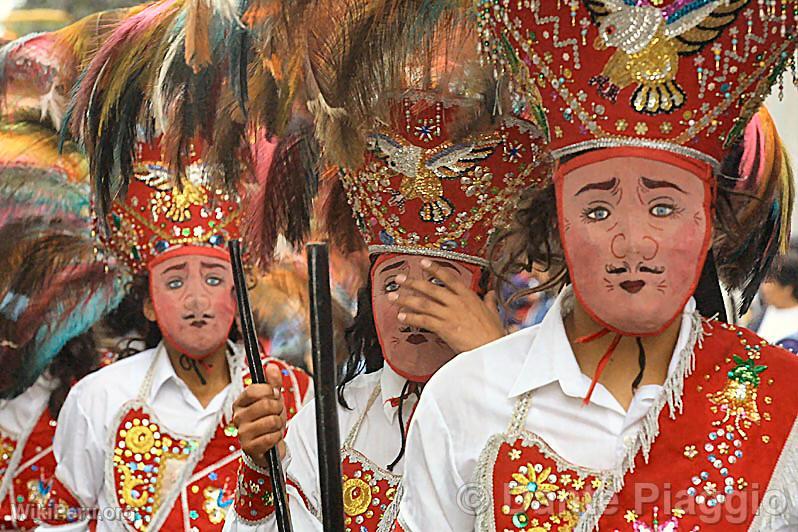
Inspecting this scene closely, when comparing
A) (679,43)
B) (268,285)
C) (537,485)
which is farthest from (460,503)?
(268,285)

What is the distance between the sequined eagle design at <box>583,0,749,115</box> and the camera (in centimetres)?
253

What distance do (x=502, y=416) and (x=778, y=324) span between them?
1.20m

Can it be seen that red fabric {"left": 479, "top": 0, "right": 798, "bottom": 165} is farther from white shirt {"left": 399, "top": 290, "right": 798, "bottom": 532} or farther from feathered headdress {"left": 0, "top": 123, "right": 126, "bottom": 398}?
feathered headdress {"left": 0, "top": 123, "right": 126, "bottom": 398}

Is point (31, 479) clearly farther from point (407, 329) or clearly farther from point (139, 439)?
point (407, 329)

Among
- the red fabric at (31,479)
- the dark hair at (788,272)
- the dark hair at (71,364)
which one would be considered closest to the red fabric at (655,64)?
the dark hair at (788,272)

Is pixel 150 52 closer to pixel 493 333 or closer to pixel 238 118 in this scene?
pixel 238 118

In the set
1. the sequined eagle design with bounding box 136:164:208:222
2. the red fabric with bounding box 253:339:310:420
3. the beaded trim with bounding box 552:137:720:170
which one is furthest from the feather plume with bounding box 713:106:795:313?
the sequined eagle design with bounding box 136:164:208:222

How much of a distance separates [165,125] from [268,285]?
1.00 meters

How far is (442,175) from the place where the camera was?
11.1 feet

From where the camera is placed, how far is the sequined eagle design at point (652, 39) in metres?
2.53

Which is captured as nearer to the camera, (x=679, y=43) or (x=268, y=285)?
(x=679, y=43)

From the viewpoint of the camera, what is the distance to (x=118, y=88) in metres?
4.06

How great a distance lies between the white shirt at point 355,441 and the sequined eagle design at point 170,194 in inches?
42.9

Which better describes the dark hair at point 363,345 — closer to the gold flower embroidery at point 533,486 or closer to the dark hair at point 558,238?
Answer: the dark hair at point 558,238
